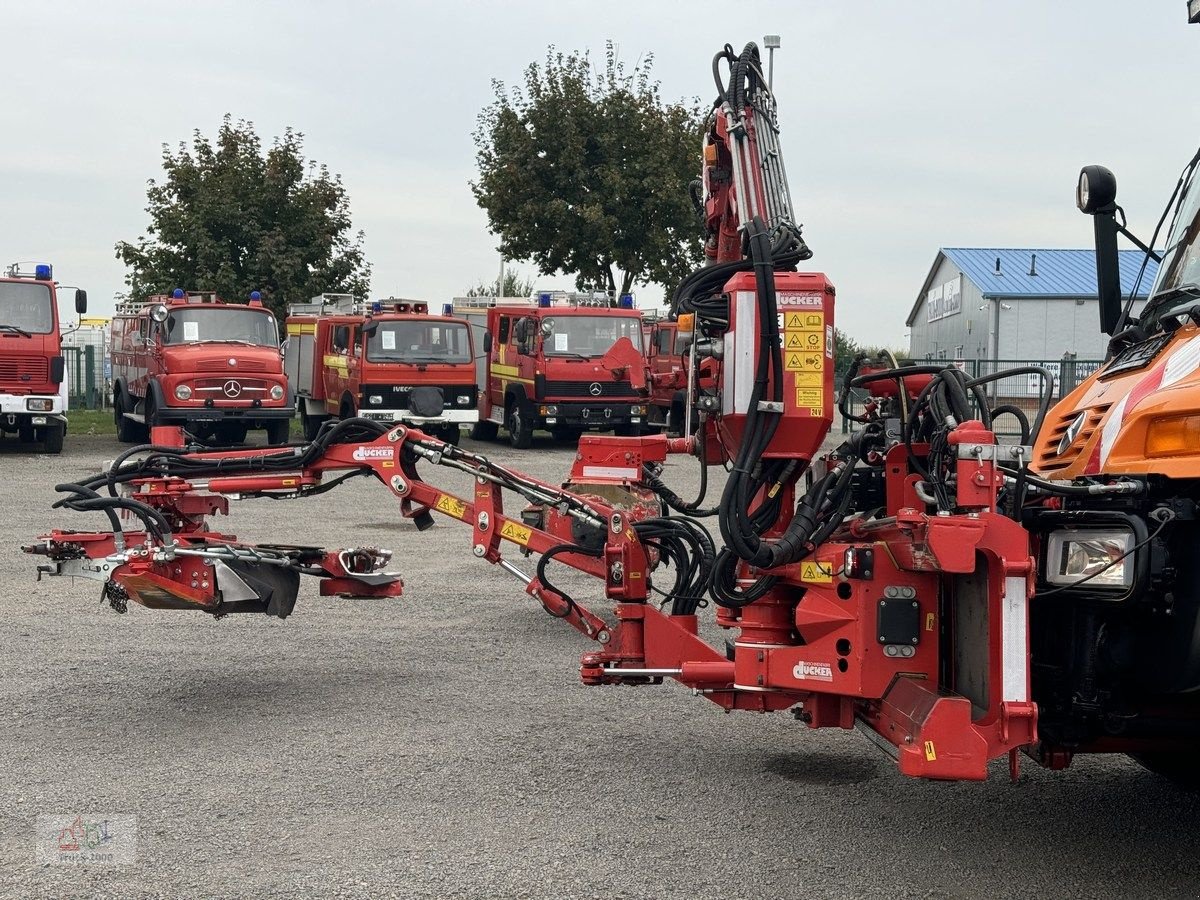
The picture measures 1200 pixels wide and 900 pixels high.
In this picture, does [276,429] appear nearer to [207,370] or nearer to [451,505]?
[207,370]

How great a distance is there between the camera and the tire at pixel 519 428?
84.7 feet

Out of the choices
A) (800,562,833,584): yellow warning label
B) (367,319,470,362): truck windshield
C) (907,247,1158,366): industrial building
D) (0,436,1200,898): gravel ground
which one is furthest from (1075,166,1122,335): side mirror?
(907,247,1158,366): industrial building

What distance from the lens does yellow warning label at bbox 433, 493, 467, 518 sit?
7.05 metres

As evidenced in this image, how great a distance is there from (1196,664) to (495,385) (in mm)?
24051

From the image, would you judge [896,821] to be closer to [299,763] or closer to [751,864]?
[751,864]

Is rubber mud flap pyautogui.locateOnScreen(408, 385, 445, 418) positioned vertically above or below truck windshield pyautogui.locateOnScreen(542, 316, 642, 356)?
below

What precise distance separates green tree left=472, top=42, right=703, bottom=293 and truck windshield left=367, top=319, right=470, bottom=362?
10285 mm

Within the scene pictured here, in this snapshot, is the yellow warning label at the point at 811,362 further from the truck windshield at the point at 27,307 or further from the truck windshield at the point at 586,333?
the truck windshield at the point at 586,333

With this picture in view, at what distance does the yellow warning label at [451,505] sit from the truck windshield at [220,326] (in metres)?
17.4

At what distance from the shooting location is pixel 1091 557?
4309mm

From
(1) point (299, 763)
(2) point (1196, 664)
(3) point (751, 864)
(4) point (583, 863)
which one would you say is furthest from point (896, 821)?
(1) point (299, 763)

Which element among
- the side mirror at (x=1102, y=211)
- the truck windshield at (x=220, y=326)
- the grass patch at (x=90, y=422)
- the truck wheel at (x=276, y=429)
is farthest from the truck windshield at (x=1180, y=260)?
the grass patch at (x=90, y=422)

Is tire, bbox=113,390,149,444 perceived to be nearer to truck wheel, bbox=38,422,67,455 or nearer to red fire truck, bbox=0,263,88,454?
truck wheel, bbox=38,422,67,455

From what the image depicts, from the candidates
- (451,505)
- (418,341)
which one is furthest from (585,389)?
(451,505)
